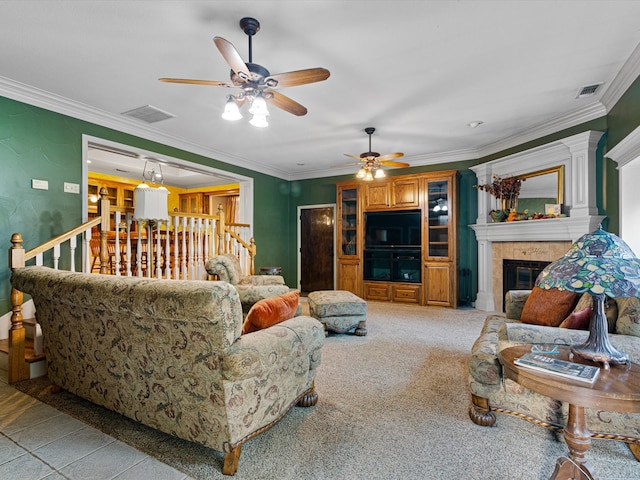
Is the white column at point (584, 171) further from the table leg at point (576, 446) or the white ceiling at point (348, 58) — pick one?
the table leg at point (576, 446)

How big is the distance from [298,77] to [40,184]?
3178 mm

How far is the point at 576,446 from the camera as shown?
1375 millimetres

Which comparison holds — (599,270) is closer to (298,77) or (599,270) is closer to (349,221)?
(298,77)

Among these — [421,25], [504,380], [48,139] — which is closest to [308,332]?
[504,380]

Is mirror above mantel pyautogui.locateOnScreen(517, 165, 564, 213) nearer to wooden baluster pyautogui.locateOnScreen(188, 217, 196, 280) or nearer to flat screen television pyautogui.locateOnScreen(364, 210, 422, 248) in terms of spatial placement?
flat screen television pyautogui.locateOnScreen(364, 210, 422, 248)

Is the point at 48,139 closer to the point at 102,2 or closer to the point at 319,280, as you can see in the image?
the point at 102,2

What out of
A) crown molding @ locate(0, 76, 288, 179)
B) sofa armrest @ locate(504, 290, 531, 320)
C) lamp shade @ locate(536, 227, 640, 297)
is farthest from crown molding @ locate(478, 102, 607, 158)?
crown molding @ locate(0, 76, 288, 179)

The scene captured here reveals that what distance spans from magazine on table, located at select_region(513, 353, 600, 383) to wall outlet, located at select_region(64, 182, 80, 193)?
4562 millimetres

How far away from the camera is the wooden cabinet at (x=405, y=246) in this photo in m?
5.60

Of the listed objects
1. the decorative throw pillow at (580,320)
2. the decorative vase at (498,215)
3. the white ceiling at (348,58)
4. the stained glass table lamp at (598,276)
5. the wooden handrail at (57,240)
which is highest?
the white ceiling at (348,58)

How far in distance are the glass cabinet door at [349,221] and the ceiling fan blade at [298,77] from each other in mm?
4194

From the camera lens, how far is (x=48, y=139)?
11.9 ft

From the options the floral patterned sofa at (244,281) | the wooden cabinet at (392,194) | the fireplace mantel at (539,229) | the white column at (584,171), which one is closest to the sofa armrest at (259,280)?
the floral patterned sofa at (244,281)

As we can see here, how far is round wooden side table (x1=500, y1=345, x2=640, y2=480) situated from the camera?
1220 mm
